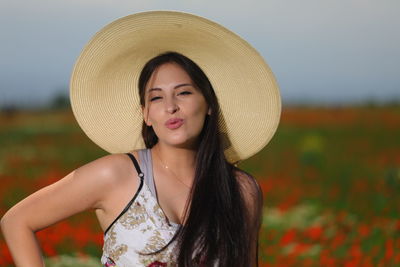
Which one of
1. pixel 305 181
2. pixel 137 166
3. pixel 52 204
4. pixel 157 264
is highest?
pixel 137 166

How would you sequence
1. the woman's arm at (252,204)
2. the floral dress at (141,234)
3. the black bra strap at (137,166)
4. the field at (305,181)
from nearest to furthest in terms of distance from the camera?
1. the floral dress at (141,234)
2. the black bra strap at (137,166)
3. the woman's arm at (252,204)
4. the field at (305,181)

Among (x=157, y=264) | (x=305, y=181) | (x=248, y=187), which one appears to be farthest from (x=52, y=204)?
(x=305, y=181)

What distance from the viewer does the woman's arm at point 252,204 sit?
10.2 ft

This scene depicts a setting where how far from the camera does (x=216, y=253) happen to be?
291cm

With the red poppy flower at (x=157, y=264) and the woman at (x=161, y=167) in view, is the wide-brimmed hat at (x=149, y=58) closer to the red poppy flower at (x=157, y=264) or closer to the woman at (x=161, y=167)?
the woman at (x=161, y=167)

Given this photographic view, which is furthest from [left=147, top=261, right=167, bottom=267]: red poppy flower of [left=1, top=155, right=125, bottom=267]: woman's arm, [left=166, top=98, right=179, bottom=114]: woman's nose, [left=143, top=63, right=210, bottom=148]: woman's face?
[left=166, top=98, right=179, bottom=114]: woman's nose

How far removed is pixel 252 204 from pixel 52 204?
0.88 metres

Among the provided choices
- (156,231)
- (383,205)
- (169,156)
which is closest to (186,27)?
(169,156)

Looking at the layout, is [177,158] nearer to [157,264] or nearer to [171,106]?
[171,106]

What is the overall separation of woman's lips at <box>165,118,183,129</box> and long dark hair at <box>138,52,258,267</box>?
0.19m

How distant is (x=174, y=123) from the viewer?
2750 millimetres

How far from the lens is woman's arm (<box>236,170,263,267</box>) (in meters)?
3.12

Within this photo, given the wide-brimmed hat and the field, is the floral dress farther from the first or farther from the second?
the field

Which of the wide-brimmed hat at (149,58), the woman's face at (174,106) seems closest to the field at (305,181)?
the wide-brimmed hat at (149,58)
